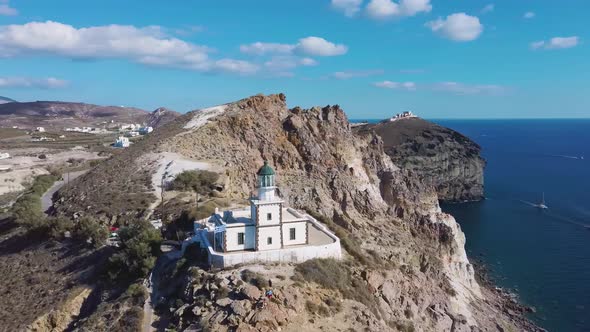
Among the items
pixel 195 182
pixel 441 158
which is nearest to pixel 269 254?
pixel 195 182

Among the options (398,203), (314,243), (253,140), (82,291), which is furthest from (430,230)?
(82,291)

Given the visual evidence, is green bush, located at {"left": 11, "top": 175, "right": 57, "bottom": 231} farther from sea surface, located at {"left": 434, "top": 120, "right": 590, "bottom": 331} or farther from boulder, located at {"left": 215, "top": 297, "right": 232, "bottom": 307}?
sea surface, located at {"left": 434, "top": 120, "right": 590, "bottom": 331}

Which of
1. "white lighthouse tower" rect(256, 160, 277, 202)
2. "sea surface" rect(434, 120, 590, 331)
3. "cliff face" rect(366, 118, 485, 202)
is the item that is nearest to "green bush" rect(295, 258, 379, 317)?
"white lighthouse tower" rect(256, 160, 277, 202)

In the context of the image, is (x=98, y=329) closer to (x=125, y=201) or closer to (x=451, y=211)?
(x=125, y=201)

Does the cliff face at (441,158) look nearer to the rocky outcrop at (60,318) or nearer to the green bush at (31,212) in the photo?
the green bush at (31,212)

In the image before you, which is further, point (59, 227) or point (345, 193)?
point (345, 193)

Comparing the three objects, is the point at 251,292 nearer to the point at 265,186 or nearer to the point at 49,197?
the point at 265,186
